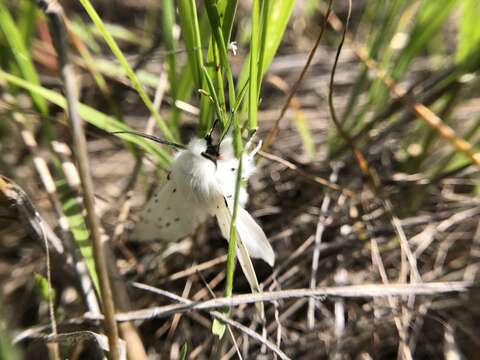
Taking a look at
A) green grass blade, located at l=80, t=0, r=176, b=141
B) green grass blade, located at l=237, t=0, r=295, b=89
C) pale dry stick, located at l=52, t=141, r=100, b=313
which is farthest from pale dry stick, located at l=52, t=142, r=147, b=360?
green grass blade, located at l=237, t=0, r=295, b=89

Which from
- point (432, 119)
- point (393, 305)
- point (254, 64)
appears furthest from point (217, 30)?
point (393, 305)

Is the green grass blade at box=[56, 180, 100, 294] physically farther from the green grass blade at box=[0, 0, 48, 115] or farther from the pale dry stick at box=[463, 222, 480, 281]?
the pale dry stick at box=[463, 222, 480, 281]

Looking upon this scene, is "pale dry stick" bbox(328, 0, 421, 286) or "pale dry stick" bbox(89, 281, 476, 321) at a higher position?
"pale dry stick" bbox(328, 0, 421, 286)

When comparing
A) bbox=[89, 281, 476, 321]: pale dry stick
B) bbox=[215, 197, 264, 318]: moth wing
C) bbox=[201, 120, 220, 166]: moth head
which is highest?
bbox=[201, 120, 220, 166]: moth head

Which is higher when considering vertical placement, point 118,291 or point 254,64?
point 254,64

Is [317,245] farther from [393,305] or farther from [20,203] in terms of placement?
[20,203]

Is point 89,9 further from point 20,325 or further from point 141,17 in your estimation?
point 141,17

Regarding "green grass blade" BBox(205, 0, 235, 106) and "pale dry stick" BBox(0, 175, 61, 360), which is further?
"pale dry stick" BBox(0, 175, 61, 360)

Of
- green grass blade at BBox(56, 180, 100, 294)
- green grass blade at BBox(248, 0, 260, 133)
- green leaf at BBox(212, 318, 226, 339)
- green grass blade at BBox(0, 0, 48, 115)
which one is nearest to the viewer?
green grass blade at BBox(248, 0, 260, 133)
